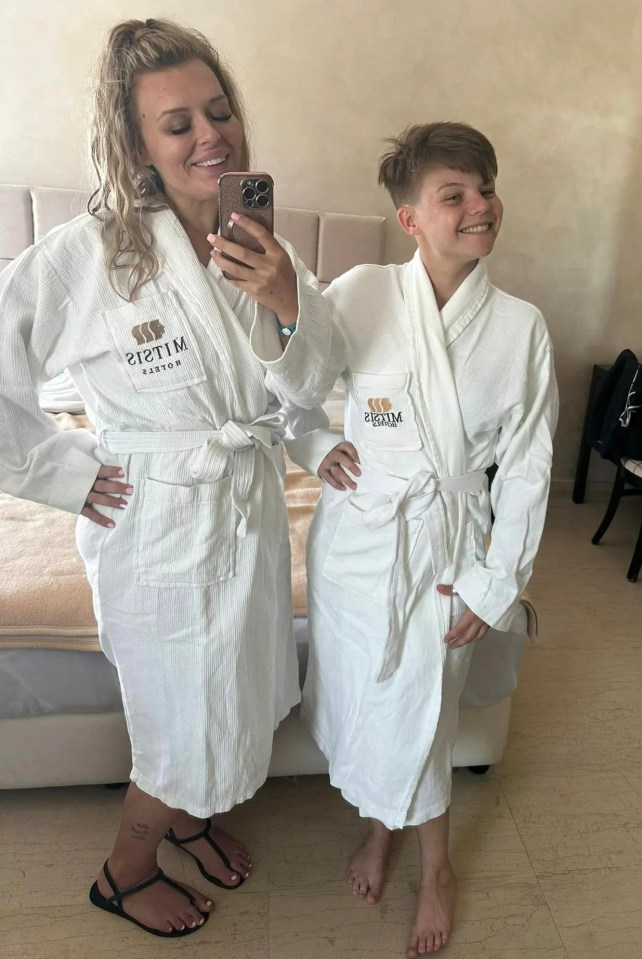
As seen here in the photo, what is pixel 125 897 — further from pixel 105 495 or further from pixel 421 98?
pixel 421 98

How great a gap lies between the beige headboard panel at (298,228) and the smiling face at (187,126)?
1.87 metres

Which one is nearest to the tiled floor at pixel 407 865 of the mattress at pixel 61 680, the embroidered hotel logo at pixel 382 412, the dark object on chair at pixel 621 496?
the mattress at pixel 61 680

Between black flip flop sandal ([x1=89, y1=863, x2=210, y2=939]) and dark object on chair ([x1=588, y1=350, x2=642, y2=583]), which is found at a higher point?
dark object on chair ([x1=588, y1=350, x2=642, y2=583])

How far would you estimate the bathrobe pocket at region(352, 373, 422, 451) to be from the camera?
118cm

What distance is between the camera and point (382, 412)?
47.2 inches

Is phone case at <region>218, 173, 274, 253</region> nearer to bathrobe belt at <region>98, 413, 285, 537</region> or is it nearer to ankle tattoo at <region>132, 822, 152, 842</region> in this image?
bathrobe belt at <region>98, 413, 285, 537</region>

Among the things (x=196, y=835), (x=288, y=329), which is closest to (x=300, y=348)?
(x=288, y=329)

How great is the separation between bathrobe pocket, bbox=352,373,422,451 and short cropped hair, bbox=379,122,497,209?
0.97 feet

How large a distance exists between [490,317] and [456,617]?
510 mm

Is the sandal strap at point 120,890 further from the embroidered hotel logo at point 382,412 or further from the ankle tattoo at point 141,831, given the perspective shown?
the embroidered hotel logo at point 382,412

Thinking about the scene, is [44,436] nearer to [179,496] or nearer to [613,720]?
[179,496]

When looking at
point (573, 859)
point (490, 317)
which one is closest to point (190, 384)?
point (490, 317)

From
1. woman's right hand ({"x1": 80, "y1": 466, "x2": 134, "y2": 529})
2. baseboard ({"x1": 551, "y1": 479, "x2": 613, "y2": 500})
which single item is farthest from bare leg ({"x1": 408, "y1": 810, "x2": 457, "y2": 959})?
baseboard ({"x1": 551, "y1": 479, "x2": 613, "y2": 500})

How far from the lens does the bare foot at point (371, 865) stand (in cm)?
143
